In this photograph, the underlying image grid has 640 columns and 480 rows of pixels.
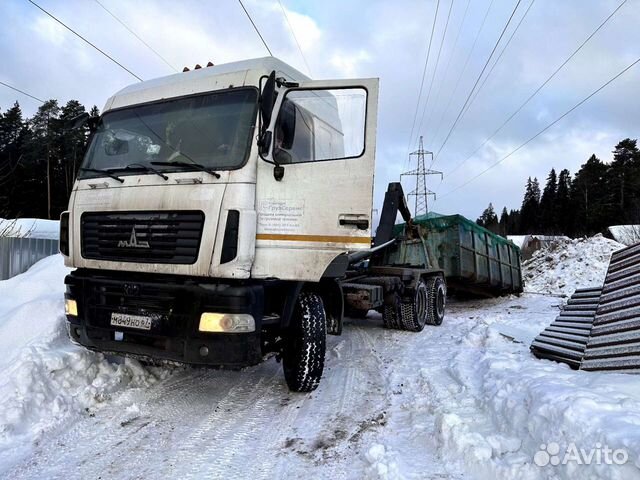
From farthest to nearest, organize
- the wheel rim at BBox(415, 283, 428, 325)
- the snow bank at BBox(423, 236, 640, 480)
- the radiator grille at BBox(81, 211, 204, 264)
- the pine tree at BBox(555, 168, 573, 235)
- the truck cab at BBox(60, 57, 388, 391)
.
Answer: the pine tree at BBox(555, 168, 573, 235) < the wheel rim at BBox(415, 283, 428, 325) < the radiator grille at BBox(81, 211, 204, 264) < the truck cab at BBox(60, 57, 388, 391) < the snow bank at BBox(423, 236, 640, 480)

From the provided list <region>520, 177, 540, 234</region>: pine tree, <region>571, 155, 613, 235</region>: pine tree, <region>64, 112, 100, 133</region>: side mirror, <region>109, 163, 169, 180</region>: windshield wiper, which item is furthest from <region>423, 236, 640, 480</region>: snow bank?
<region>520, 177, 540, 234</region>: pine tree

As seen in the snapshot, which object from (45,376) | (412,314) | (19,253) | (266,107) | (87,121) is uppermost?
(87,121)

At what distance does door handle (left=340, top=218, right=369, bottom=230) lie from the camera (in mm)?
3904

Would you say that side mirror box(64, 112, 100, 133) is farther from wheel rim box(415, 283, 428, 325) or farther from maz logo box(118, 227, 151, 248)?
wheel rim box(415, 283, 428, 325)

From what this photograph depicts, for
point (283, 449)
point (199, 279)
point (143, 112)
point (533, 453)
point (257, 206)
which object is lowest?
point (283, 449)

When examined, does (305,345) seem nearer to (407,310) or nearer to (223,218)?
(223,218)

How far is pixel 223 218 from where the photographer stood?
3592mm

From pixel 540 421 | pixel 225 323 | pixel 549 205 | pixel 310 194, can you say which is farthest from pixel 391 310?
pixel 549 205

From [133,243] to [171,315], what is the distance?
0.81 metres

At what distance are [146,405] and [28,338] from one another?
1.69 metres

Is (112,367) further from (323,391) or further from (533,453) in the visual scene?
(533,453)

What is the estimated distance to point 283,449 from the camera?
125 inches

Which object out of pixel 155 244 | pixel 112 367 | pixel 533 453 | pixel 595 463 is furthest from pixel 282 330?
pixel 595 463
